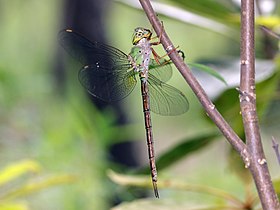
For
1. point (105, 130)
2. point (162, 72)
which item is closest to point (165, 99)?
point (162, 72)

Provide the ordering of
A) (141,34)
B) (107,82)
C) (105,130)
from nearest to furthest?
(141,34) < (107,82) < (105,130)

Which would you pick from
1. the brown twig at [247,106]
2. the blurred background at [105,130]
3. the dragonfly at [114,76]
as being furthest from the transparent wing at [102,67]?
the brown twig at [247,106]

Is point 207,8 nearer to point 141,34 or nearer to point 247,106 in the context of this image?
point 141,34

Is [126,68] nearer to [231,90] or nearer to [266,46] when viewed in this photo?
[231,90]

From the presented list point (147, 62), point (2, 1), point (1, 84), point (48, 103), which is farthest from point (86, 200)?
point (2, 1)

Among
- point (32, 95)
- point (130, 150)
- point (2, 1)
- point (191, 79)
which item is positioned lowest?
point (191, 79)

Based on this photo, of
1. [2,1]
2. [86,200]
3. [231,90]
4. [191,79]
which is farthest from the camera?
[2,1]

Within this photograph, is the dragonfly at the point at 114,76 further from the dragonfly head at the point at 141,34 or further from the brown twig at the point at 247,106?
the brown twig at the point at 247,106
